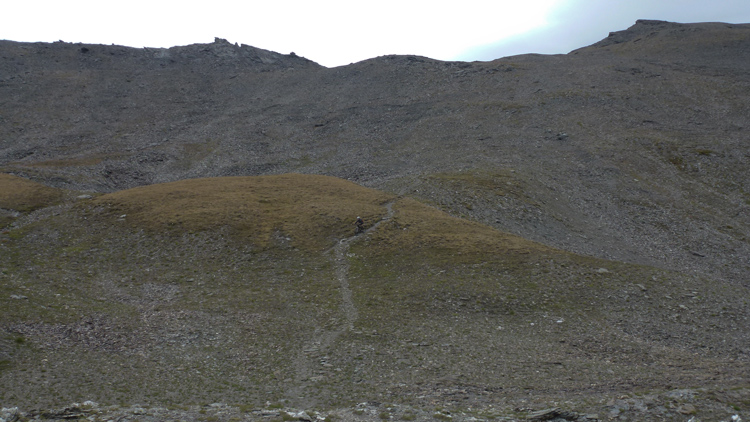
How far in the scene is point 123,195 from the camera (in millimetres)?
49719

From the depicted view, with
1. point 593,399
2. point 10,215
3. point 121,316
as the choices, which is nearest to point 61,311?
point 121,316

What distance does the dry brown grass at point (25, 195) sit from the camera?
46.7m

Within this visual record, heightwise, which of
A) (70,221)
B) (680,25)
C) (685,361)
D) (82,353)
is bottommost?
(685,361)

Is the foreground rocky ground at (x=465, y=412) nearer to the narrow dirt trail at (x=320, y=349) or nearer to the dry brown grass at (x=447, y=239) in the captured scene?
the narrow dirt trail at (x=320, y=349)

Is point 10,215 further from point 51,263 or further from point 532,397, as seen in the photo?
point 532,397

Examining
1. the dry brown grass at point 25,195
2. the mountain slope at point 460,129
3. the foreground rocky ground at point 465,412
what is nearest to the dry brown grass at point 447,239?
the mountain slope at point 460,129

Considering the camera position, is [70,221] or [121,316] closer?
[121,316]

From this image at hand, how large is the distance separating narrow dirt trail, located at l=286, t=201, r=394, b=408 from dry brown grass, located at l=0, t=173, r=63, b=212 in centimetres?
3278

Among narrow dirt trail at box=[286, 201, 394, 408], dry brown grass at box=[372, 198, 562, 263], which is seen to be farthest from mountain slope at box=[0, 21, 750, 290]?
narrow dirt trail at box=[286, 201, 394, 408]

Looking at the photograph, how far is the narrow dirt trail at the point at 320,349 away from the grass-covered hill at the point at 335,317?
115 mm

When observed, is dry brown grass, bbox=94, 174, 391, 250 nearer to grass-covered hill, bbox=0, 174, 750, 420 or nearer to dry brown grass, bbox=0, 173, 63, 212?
grass-covered hill, bbox=0, 174, 750, 420

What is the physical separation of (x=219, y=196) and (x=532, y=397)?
41.0 meters

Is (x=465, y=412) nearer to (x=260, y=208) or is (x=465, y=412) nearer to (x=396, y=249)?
(x=396, y=249)

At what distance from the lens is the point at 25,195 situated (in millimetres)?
49344
